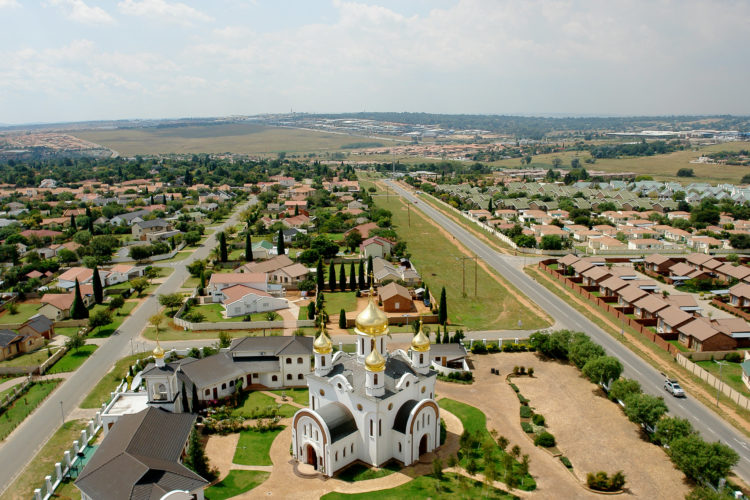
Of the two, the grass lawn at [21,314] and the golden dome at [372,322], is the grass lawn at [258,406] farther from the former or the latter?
the grass lawn at [21,314]

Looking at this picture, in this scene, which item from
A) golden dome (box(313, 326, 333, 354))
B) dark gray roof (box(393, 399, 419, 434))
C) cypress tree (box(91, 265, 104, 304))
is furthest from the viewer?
cypress tree (box(91, 265, 104, 304))

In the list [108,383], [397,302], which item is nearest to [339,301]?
[397,302]

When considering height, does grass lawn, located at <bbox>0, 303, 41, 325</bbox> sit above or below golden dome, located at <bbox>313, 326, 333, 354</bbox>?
below

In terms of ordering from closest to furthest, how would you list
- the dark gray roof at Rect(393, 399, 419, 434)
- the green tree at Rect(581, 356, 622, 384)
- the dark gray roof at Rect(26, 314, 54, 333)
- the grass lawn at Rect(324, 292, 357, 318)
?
1. the dark gray roof at Rect(393, 399, 419, 434)
2. the green tree at Rect(581, 356, 622, 384)
3. the dark gray roof at Rect(26, 314, 54, 333)
4. the grass lawn at Rect(324, 292, 357, 318)

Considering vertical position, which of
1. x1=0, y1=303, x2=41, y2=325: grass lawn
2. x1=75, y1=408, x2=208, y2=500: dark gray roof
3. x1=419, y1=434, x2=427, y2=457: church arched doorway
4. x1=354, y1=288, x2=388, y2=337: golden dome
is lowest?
x1=0, y1=303, x2=41, y2=325: grass lawn

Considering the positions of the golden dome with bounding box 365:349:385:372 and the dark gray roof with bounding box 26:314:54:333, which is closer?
the golden dome with bounding box 365:349:385:372

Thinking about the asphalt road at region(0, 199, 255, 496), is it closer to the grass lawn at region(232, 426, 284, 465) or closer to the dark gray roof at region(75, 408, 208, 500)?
the dark gray roof at region(75, 408, 208, 500)

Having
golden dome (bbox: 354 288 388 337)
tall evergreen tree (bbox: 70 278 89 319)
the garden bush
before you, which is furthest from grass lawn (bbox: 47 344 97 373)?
the garden bush

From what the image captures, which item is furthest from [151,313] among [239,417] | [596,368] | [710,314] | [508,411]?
[710,314]
